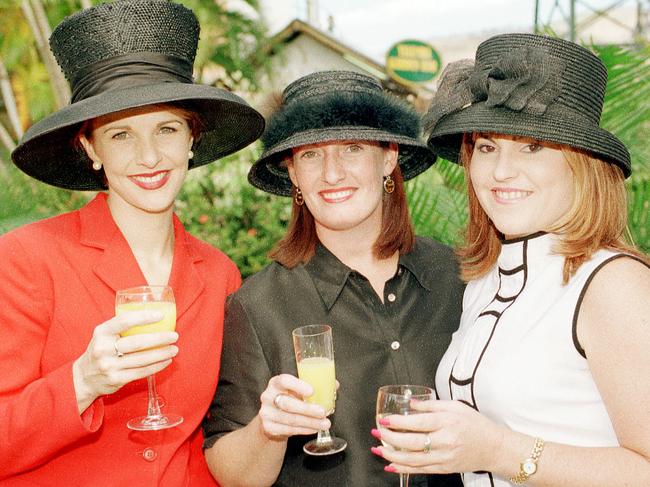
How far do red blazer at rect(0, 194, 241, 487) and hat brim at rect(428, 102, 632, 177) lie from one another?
133cm

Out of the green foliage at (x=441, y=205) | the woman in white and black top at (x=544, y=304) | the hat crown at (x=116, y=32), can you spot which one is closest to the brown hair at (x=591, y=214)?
the woman in white and black top at (x=544, y=304)

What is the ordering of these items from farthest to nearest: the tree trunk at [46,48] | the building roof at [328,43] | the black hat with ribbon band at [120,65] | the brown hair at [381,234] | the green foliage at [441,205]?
the building roof at [328,43], the tree trunk at [46,48], the green foliage at [441,205], the brown hair at [381,234], the black hat with ribbon band at [120,65]

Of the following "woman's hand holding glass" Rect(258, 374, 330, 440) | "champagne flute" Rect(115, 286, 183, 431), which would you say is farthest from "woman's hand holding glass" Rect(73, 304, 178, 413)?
"woman's hand holding glass" Rect(258, 374, 330, 440)

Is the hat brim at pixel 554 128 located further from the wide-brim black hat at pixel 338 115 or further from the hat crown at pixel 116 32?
the hat crown at pixel 116 32

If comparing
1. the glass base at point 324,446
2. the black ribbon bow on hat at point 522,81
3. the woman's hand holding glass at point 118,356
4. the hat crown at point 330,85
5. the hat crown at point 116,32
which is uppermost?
the hat crown at point 116,32

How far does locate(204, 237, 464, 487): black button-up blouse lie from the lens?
2.72 metres

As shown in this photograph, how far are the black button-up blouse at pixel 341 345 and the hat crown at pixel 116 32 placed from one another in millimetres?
1047

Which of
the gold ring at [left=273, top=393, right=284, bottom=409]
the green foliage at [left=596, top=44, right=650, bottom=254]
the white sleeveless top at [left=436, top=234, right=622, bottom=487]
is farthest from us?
the green foliage at [left=596, top=44, right=650, bottom=254]

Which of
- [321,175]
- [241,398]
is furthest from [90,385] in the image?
[321,175]

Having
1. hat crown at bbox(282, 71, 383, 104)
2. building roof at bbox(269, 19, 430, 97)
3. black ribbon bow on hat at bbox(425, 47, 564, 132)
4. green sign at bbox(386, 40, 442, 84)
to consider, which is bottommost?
black ribbon bow on hat at bbox(425, 47, 564, 132)

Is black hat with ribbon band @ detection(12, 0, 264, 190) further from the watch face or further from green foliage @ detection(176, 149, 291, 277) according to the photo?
Answer: green foliage @ detection(176, 149, 291, 277)

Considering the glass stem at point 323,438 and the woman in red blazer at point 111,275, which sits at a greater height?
the woman in red blazer at point 111,275

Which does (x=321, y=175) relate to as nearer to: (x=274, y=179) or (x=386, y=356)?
(x=274, y=179)

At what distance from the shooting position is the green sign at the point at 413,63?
1544 centimetres
